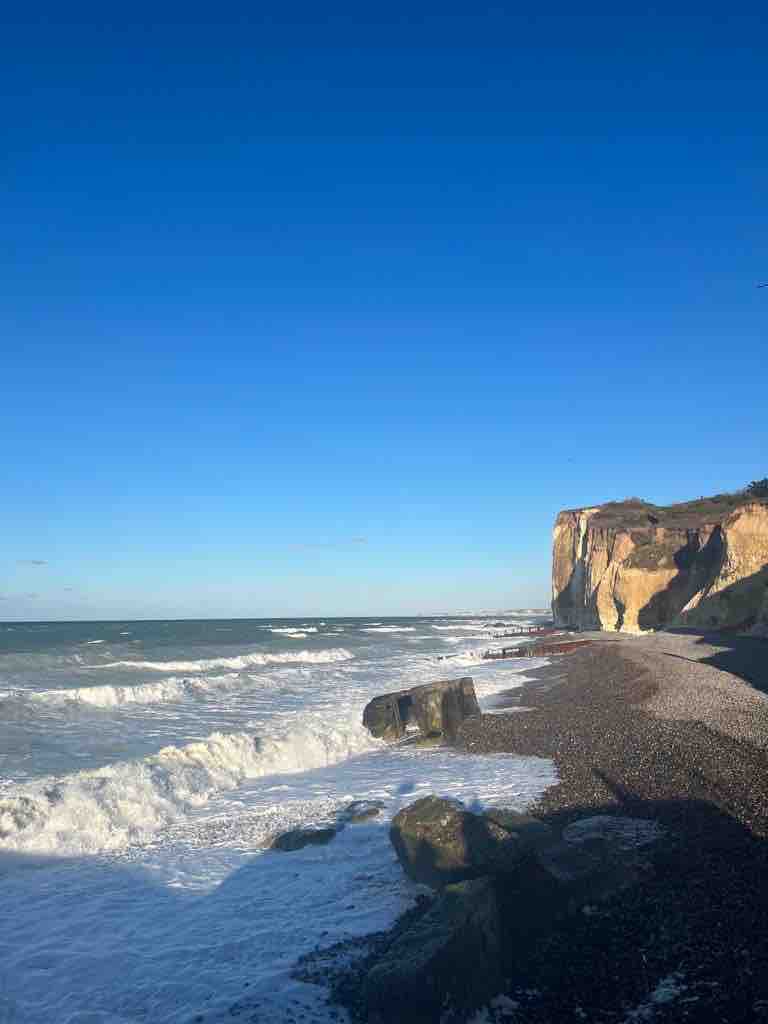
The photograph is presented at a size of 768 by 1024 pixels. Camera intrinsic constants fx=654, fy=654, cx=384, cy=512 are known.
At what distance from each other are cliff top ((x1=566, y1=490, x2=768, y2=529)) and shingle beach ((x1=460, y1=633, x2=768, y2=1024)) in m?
30.3

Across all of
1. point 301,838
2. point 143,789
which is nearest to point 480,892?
point 301,838

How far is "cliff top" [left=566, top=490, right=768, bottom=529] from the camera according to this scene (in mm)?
45156

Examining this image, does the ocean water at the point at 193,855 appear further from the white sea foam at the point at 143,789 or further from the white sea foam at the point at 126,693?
the white sea foam at the point at 126,693

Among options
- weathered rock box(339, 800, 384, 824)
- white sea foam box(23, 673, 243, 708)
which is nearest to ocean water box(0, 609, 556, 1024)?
weathered rock box(339, 800, 384, 824)

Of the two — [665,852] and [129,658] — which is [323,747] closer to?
[665,852]

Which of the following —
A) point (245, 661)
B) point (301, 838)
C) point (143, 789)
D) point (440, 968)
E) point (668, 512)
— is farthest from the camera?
point (668, 512)

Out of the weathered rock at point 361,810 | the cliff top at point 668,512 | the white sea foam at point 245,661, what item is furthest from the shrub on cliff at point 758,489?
the weathered rock at point 361,810

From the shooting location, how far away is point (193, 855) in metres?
9.29

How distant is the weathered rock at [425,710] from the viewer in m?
16.1

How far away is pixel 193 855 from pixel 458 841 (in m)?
4.31

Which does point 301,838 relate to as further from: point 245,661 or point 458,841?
point 245,661

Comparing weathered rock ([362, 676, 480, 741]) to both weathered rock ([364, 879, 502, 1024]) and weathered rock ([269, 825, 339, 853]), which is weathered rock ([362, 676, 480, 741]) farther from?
weathered rock ([364, 879, 502, 1024])

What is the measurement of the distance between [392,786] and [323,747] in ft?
12.9

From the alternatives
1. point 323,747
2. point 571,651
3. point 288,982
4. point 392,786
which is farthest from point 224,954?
point 571,651
